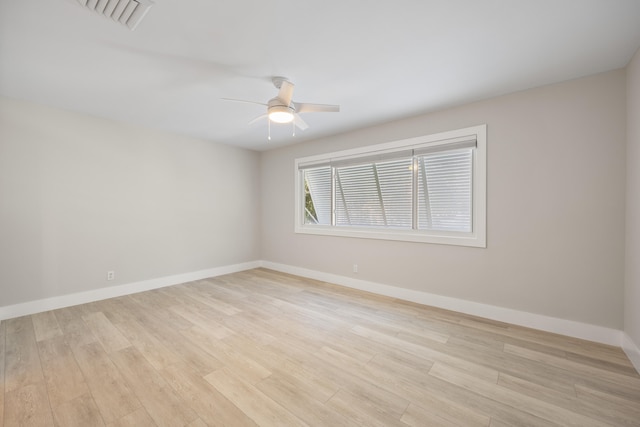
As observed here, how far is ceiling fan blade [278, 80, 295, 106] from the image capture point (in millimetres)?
2242

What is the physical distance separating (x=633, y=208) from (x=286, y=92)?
308 cm

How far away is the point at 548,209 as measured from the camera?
8.29 feet

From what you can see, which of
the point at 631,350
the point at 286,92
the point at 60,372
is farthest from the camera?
the point at 286,92

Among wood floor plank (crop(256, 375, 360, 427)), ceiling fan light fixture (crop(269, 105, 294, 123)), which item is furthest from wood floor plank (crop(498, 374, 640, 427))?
ceiling fan light fixture (crop(269, 105, 294, 123))

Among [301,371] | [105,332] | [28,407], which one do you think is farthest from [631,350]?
[105,332]

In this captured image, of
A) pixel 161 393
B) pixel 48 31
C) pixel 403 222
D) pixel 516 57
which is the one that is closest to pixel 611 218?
pixel 516 57

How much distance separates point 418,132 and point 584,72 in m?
1.53

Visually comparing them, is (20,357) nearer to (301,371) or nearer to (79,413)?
(79,413)

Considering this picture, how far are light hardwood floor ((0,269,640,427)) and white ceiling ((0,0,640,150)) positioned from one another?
2478mm

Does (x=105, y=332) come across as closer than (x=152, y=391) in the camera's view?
No

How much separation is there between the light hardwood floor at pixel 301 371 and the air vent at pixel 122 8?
2.47 m

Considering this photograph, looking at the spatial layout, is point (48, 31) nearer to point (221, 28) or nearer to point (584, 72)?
point (221, 28)

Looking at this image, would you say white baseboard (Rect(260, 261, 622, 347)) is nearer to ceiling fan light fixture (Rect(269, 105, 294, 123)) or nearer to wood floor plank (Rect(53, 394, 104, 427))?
ceiling fan light fixture (Rect(269, 105, 294, 123))

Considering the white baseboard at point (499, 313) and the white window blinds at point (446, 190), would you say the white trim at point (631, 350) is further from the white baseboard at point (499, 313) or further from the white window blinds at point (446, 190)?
the white window blinds at point (446, 190)
